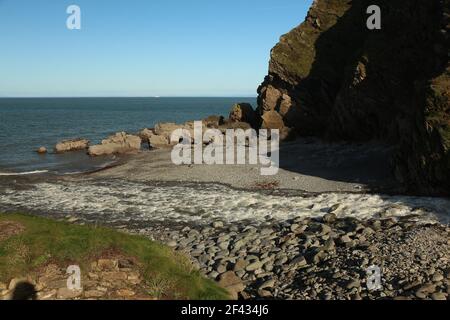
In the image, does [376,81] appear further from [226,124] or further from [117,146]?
[117,146]

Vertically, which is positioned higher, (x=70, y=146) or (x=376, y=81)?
(x=376, y=81)

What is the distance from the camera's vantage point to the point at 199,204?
1200 inches

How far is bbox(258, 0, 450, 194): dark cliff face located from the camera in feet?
95.7

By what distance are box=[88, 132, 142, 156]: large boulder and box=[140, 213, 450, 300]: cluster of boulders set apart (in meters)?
35.7

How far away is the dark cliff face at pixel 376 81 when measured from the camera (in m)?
29.2

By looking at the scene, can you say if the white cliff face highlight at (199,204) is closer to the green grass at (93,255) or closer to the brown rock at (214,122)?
the green grass at (93,255)

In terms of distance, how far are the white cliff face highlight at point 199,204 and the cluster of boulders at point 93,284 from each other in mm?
11244

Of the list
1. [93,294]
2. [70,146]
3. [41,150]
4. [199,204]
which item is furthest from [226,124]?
[93,294]

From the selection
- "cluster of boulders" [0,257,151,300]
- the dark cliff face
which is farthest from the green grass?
the dark cliff face

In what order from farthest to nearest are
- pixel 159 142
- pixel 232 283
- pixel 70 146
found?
1. pixel 70 146
2. pixel 159 142
3. pixel 232 283

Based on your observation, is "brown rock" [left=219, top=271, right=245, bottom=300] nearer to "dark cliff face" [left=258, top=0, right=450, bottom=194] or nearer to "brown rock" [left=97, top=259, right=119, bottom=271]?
"brown rock" [left=97, top=259, right=119, bottom=271]

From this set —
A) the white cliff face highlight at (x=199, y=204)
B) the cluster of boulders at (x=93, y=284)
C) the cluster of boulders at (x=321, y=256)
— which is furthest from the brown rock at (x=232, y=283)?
the white cliff face highlight at (x=199, y=204)

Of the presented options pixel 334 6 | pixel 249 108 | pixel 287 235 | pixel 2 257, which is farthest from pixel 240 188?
pixel 334 6

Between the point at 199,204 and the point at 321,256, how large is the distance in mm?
12734
